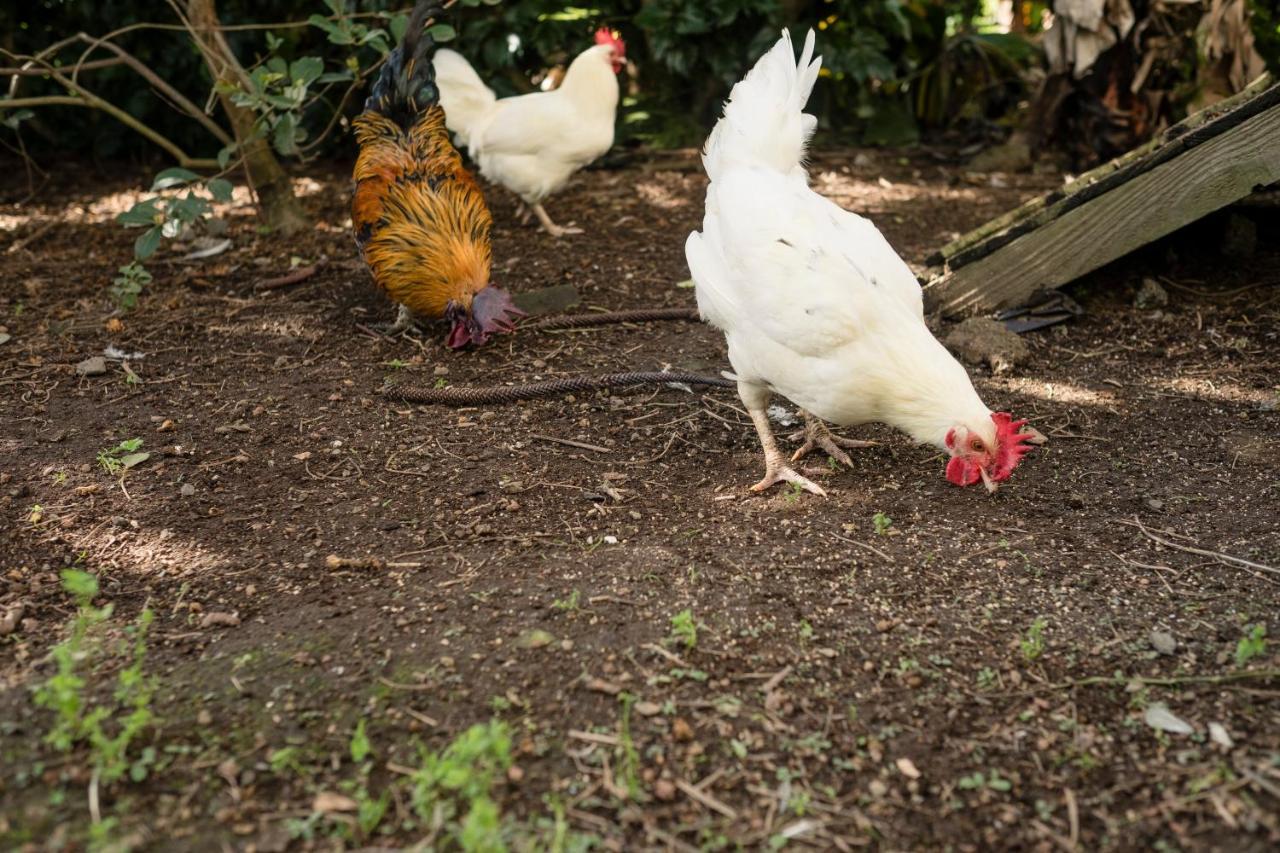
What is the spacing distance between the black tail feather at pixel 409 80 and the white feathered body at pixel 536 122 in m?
0.95

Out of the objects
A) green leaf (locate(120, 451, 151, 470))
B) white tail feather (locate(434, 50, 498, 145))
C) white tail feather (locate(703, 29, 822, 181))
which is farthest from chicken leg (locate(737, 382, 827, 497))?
white tail feather (locate(434, 50, 498, 145))

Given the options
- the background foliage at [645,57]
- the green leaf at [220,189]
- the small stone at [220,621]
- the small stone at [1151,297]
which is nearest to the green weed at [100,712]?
the small stone at [220,621]

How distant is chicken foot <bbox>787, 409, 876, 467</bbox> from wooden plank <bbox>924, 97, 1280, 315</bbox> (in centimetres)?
122

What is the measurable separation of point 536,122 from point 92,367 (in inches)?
116

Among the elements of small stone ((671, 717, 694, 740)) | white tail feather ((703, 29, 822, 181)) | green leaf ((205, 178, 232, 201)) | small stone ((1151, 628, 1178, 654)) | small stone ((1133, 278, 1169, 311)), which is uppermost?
white tail feather ((703, 29, 822, 181))

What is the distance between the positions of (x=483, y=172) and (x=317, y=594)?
13.4ft

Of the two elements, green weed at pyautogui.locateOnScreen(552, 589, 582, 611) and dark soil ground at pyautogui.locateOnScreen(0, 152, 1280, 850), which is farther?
green weed at pyautogui.locateOnScreen(552, 589, 582, 611)

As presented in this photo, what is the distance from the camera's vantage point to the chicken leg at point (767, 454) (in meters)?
3.64

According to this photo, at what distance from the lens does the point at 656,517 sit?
3484 mm

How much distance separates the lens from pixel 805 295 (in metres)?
3.23

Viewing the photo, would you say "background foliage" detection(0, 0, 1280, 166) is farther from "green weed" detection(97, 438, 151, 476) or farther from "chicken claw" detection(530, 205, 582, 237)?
"green weed" detection(97, 438, 151, 476)

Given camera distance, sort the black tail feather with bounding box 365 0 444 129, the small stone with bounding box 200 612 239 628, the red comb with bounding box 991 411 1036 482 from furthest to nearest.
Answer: the black tail feather with bounding box 365 0 444 129 → the red comb with bounding box 991 411 1036 482 → the small stone with bounding box 200 612 239 628

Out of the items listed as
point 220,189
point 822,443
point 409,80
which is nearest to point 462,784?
point 822,443

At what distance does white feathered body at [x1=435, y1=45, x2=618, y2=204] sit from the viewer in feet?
20.4
